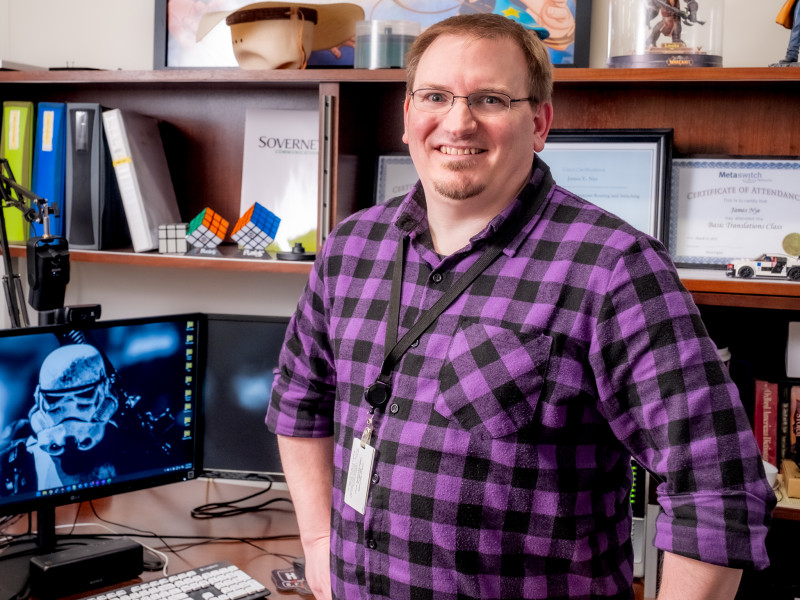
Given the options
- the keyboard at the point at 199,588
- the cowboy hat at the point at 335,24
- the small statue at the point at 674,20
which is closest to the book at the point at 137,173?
the cowboy hat at the point at 335,24

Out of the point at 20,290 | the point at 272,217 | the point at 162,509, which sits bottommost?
the point at 162,509

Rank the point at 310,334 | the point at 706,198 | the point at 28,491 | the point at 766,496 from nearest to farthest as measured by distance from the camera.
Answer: the point at 766,496
the point at 310,334
the point at 28,491
the point at 706,198

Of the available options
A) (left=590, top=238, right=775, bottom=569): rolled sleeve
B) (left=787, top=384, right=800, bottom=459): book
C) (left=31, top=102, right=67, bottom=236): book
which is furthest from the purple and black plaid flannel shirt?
(left=31, top=102, right=67, bottom=236): book

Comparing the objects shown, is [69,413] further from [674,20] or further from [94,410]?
[674,20]

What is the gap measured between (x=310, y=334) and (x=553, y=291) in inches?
18.2

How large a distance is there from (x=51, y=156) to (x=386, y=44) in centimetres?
78

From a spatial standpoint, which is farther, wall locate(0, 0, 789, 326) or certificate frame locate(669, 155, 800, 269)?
wall locate(0, 0, 789, 326)

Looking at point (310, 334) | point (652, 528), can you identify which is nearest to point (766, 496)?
point (652, 528)

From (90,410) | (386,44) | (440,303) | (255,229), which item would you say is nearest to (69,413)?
(90,410)

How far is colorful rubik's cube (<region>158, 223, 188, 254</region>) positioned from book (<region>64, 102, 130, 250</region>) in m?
0.14

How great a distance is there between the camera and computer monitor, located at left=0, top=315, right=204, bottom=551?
1546 millimetres

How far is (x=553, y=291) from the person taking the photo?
1.14 meters

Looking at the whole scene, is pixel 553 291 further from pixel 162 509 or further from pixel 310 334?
pixel 162 509

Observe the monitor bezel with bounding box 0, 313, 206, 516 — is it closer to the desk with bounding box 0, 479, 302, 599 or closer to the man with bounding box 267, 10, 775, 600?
the desk with bounding box 0, 479, 302, 599
